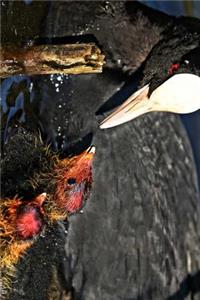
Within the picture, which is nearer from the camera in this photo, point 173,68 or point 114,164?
point 173,68

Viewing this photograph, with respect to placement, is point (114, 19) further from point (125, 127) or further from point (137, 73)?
point (125, 127)

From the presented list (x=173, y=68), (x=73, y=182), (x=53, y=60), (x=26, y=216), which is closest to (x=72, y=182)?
(x=73, y=182)

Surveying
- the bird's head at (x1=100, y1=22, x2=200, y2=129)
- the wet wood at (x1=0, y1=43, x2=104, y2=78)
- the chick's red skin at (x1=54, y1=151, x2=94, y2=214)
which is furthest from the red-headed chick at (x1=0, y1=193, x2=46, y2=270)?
the bird's head at (x1=100, y1=22, x2=200, y2=129)

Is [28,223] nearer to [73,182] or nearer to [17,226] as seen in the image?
[17,226]

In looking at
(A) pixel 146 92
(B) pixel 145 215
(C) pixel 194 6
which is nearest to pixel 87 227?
(B) pixel 145 215

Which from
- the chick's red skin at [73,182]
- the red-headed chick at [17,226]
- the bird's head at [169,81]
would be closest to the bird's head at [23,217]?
the red-headed chick at [17,226]

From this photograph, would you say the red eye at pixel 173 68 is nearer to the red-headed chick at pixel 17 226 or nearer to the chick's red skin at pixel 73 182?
the chick's red skin at pixel 73 182

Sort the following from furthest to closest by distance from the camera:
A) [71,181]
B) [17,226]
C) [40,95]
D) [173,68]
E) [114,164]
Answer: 1. [114,164]
2. [40,95]
3. [173,68]
4. [71,181]
5. [17,226]
